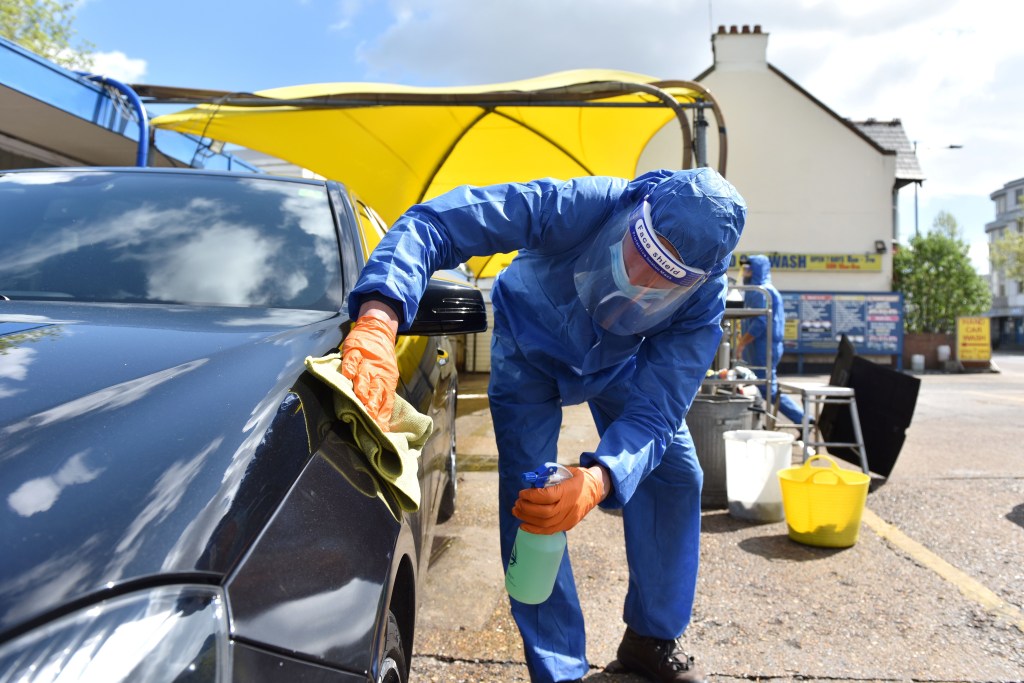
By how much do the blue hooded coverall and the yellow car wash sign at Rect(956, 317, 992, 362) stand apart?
13.0m

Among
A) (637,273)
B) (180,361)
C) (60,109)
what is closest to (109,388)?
(180,361)

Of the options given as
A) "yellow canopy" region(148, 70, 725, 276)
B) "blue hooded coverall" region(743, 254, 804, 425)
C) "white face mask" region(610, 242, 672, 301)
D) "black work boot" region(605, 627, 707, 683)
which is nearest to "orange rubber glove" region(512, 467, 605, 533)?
"white face mask" region(610, 242, 672, 301)

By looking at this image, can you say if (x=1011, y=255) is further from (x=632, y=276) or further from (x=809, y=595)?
(x=632, y=276)

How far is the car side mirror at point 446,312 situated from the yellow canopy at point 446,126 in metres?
5.49

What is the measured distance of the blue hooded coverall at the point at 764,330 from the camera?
6730 millimetres

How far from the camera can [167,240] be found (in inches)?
79.5

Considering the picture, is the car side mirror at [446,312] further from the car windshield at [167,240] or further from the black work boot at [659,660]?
the black work boot at [659,660]

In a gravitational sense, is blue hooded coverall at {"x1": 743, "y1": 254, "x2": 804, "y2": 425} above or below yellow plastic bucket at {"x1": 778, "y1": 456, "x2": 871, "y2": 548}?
above

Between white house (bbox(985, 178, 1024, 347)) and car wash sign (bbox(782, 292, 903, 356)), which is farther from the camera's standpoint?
white house (bbox(985, 178, 1024, 347))

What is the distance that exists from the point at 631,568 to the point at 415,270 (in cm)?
140

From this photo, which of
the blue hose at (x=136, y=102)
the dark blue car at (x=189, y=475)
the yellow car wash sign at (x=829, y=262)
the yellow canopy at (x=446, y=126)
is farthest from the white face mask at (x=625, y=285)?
the yellow car wash sign at (x=829, y=262)

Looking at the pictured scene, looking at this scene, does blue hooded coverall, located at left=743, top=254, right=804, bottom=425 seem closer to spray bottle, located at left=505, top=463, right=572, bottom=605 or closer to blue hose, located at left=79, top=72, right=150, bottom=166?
spray bottle, located at left=505, top=463, right=572, bottom=605

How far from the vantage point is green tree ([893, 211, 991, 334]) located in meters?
19.9

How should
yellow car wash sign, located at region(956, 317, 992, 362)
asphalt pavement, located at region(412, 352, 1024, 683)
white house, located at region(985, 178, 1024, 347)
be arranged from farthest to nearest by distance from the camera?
white house, located at region(985, 178, 1024, 347) → yellow car wash sign, located at region(956, 317, 992, 362) → asphalt pavement, located at region(412, 352, 1024, 683)
